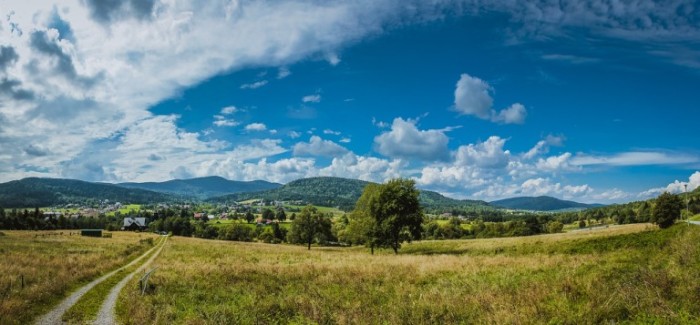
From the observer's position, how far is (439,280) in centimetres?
1942

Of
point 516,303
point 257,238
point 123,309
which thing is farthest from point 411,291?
point 257,238

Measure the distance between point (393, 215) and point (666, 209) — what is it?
149 ft

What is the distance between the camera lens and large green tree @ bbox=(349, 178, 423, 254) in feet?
171

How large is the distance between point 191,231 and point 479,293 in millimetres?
173450

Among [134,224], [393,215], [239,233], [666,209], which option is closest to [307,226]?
[393,215]

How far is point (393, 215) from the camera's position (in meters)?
51.7

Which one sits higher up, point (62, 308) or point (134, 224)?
point (62, 308)

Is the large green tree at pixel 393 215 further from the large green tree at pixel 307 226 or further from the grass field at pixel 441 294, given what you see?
the large green tree at pixel 307 226

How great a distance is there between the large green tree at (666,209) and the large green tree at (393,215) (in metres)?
40.6

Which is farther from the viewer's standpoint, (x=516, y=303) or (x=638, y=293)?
(x=516, y=303)

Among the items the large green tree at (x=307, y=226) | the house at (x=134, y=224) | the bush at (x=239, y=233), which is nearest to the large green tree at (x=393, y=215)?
the large green tree at (x=307, y=226)

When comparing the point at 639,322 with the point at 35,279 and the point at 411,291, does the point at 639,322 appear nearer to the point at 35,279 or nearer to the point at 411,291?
the point at 411,291

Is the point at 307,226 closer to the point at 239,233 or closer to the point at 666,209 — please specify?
the point at 666,209

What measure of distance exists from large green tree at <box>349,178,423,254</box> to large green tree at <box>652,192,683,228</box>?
4063 centimetres
